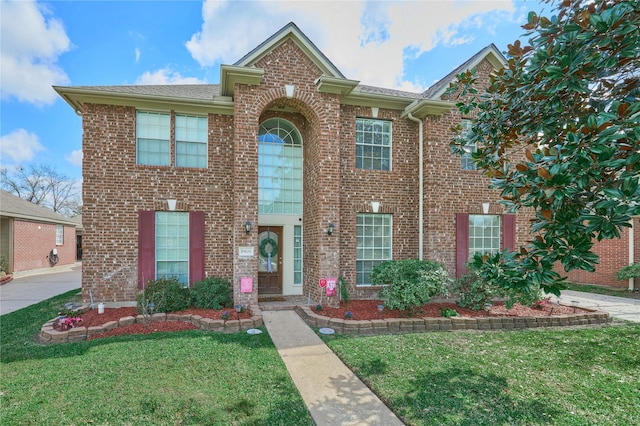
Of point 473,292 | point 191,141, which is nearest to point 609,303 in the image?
point 473,292

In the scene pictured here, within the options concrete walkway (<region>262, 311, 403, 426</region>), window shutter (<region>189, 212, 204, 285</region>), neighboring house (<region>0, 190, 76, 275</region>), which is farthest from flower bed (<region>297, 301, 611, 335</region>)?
neighboring house (<region>0, 190, 76, 275</region>)

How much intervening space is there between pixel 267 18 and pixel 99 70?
22.8 feet

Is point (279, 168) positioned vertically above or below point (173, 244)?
above

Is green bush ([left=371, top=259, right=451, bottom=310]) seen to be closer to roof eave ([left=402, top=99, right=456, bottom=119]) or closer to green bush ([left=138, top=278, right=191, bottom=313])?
roof eave ([left=402, top=99, right=456, bottom=119])

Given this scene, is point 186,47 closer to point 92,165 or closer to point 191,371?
point 92,165

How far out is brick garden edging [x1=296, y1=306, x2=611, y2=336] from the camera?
679 cm

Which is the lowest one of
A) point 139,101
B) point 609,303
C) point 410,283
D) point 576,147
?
point 609,303

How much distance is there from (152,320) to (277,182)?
16.0 ft

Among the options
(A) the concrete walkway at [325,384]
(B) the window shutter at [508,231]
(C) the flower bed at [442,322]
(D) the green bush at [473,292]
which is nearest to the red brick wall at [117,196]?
(C) the flower bed at [442,322]

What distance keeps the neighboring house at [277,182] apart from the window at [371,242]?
0.03 meters

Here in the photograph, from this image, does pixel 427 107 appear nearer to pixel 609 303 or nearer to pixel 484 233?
pixel 484 233

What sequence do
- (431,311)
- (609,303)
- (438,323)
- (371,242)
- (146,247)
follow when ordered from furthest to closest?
(609,303), (371,242), (146,247), (431,311), (438,323)

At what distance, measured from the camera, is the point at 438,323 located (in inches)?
280

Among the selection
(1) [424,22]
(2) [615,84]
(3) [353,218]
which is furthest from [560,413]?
(1) [424,22]
